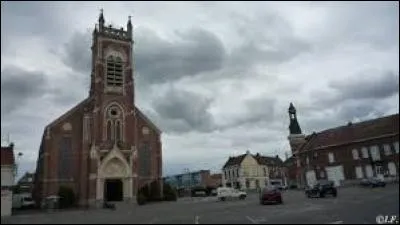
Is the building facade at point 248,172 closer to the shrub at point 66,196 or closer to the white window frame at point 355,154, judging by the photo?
the white window frame at point 355,154

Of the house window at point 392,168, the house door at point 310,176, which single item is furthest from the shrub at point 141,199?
the house window at point 392,168

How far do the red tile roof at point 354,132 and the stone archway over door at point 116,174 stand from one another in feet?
112

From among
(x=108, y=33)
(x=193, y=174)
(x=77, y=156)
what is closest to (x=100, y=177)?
(x=77, y=156)

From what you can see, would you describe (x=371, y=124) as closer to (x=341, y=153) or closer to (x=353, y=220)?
(x=341, y=153)

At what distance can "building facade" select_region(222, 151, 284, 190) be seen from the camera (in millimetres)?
96625

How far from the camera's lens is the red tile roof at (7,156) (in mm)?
38969

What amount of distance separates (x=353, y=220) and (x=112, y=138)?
36908mm

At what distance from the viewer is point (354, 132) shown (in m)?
64.8

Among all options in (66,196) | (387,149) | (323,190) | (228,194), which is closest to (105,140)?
(66,196)

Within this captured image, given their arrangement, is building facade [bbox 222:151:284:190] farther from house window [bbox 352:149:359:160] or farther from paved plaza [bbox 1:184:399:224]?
paved plaza [bbox 1:184:399:224]

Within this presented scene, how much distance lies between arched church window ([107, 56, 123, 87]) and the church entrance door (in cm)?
1194

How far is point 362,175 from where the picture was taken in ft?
201

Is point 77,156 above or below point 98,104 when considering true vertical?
below

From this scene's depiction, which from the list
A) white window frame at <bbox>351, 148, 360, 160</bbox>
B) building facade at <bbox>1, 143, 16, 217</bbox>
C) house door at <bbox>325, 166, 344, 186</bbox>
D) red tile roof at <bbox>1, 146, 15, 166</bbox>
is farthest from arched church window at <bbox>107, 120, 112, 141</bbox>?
white window frame at <bbox>351, 148, 360, 160</bbox>
